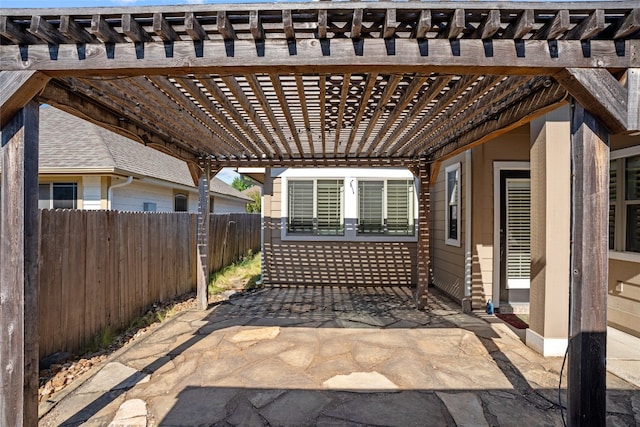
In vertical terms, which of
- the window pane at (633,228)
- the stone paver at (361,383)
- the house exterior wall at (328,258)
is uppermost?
the window pane at (633,228)

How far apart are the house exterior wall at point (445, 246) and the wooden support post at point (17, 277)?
5331 mm

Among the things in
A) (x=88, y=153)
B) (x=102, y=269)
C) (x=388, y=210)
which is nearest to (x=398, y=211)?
(x=388, y=210)

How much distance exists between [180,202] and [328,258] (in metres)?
6.12

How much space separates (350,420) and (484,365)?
5.57 feet

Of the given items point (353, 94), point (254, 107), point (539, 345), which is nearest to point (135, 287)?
point (254, 107)

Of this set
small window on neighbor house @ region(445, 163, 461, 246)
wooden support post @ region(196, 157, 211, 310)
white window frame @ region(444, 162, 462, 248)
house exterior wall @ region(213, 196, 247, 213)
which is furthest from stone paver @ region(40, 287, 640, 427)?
house exterior wall @ region(213, 196, 247, 213)

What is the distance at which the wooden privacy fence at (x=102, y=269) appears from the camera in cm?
343

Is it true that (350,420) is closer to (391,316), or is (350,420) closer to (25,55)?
(391,316)

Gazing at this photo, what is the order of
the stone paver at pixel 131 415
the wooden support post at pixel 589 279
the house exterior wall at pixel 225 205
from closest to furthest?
the wooden support post at pixel 589 279 < the stone paver at pixel 131 415 < the house exterior wall at pixel 225 205

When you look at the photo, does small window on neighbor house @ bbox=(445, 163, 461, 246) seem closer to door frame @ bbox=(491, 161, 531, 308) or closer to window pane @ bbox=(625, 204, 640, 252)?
door frame @ bbox=(491, 161, 531, 308)

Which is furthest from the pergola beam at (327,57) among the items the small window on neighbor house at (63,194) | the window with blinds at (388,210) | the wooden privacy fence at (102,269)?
the small window on neighbor house at (63,194)

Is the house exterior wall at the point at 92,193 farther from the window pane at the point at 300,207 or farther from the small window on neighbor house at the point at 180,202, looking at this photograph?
the window pane at the point at 300,207

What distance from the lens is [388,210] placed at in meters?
7.65

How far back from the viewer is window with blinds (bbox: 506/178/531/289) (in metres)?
5.52
